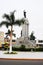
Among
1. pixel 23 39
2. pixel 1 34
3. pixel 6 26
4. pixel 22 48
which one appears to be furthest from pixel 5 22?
pixel 23 39

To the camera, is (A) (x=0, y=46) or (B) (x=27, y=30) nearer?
(A) (x=0, y=46)

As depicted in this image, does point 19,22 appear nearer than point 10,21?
Yes

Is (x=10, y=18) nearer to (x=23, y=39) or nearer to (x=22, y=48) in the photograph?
(x=22, y=48)

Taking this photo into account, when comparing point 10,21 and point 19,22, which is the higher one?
point 10,21

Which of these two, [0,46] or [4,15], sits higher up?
[4,15]

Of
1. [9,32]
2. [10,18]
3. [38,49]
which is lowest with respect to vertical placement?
[38,49]

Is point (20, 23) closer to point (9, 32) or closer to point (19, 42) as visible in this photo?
point (9, 32)

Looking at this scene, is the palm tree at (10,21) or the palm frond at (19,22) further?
the palm tree at (10,21)

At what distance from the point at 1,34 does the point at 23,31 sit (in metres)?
20.0

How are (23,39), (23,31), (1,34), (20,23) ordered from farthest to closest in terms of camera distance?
(23,31)
(23,39)
(1,34)
(20,23)

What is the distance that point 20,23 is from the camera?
31.0 metres

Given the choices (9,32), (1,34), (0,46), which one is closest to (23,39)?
(0,46)

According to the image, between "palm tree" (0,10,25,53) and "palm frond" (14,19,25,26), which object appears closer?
"palm frond" (14,19,25,26)

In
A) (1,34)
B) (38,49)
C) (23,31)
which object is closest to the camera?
(1,34)
